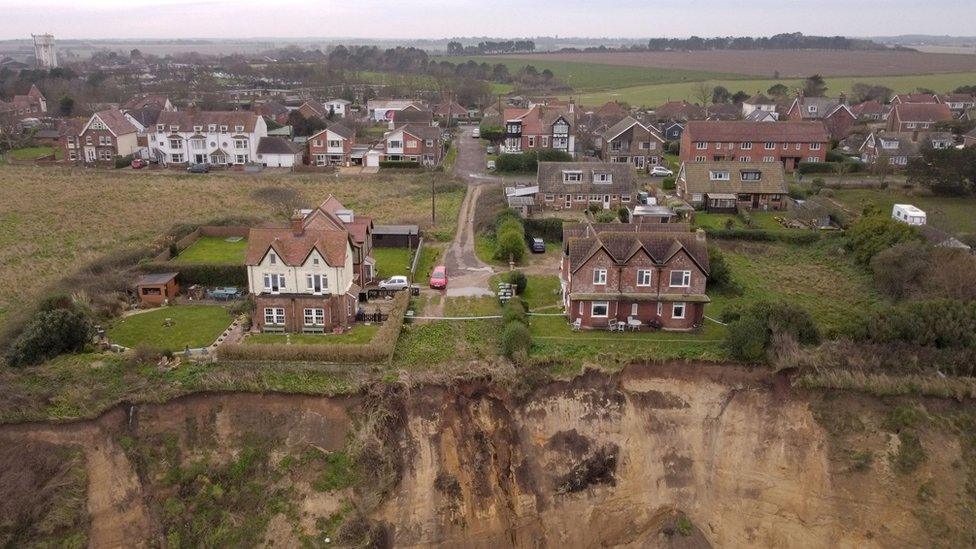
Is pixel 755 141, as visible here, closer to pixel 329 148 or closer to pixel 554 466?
pixel 329 148

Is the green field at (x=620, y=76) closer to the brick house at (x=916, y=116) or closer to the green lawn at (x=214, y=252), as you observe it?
the brick house at (x=916, y=116)

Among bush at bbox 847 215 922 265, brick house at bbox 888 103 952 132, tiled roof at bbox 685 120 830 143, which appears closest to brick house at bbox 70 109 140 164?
tiled roof at bbox 685 120 830 143

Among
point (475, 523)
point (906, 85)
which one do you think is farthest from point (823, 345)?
point (906, 85)

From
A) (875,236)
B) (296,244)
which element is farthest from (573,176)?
(296,244)

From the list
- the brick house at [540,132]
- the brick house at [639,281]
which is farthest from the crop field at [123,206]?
the brick house at [639,281]

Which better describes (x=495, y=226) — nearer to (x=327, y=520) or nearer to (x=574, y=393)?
(x=574, y=393)
